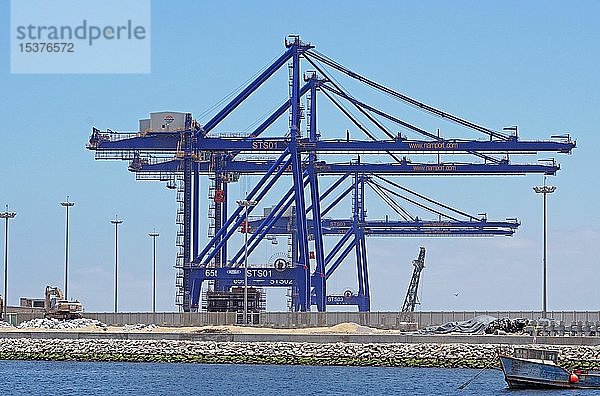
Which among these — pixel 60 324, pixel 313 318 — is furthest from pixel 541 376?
pixel 60 324

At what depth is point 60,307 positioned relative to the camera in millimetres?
88688

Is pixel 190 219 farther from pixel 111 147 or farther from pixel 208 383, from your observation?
pixel 208 383

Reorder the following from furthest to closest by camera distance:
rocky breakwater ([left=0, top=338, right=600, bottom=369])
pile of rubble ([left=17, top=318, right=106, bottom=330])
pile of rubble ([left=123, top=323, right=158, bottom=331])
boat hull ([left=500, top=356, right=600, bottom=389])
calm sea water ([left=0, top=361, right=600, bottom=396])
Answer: pile of rubble ([left=17, top=318, right=106, bottom=330])
pile of rubble ([left=123, top=323, right=158, bottom=331])
rocky breakwater ([left=0, top=338, right=600, bottom=369])
boat hull ([left=500, top=356, right=600, bottom=389])
calm sea water ([left=0, top=361, right=600, bottom=396])

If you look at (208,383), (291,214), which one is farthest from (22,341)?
(291,214)

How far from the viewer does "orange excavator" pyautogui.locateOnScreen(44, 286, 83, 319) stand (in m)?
88.6

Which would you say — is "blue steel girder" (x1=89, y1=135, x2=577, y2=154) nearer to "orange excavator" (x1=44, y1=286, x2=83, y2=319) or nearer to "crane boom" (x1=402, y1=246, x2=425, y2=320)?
"orange excavator" (x1=44, y1=286, x2=83, y2=319)

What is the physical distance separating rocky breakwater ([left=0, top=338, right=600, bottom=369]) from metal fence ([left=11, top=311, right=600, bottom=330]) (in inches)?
478

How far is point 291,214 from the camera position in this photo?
399 ft

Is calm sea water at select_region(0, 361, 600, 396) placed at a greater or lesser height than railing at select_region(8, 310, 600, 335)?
lesser

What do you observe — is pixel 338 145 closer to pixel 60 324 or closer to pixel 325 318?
pixel 325 318

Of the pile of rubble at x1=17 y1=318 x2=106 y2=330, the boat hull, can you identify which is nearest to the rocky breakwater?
the boat hull

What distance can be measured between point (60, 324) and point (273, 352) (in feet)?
61.5

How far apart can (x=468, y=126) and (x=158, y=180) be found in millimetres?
21469

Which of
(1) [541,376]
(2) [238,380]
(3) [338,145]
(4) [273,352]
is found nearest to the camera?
(1) [541,376]
